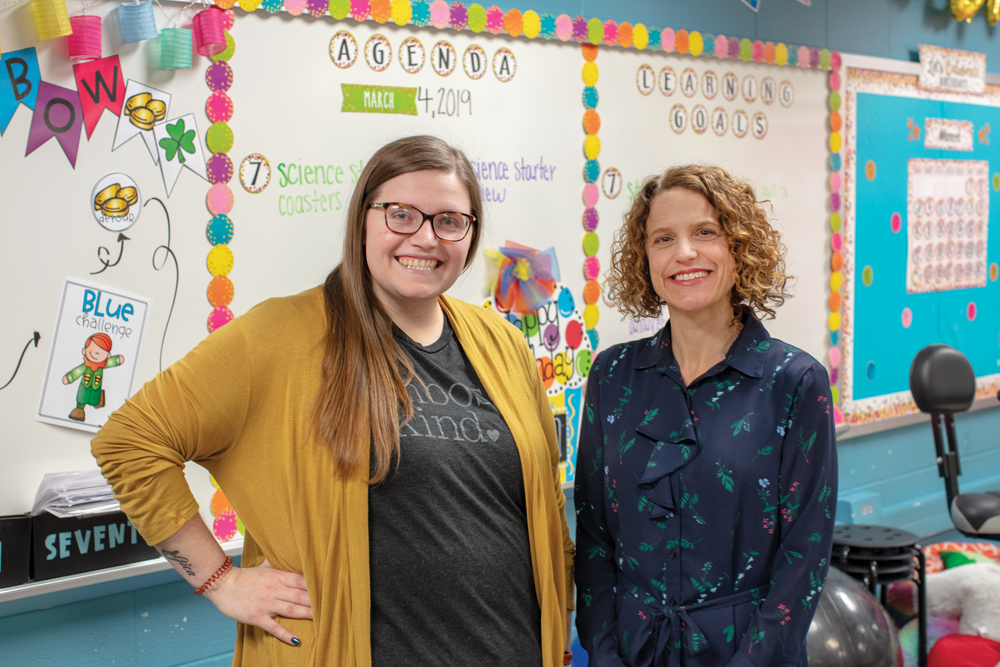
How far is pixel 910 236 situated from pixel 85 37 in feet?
9.91

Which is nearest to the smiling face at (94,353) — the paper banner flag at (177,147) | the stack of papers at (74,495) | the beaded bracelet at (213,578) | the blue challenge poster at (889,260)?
the stack of papers at (74,495)

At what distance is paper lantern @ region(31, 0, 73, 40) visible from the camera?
159 centimetres

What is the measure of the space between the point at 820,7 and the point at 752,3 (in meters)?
0.37

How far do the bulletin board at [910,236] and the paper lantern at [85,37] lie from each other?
2.51m

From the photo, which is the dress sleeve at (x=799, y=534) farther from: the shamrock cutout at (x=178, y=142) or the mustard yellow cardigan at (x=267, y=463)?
the shamrock cutout at (x=178, y=142)

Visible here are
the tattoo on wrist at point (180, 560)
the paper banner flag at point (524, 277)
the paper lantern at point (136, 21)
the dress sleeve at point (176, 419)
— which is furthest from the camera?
the paper banner flag at point (524, 277)

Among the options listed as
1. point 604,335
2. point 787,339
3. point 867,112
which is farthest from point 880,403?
point 604,335

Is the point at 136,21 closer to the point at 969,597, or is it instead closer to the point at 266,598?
the point at 266,598

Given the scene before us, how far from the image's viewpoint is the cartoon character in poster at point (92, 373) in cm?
172

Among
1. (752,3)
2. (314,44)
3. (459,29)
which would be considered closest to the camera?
(314,44)

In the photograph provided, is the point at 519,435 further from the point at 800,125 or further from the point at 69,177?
the point at 800,125

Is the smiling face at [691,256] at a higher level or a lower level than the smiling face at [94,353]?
higher

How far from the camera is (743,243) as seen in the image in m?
1.31

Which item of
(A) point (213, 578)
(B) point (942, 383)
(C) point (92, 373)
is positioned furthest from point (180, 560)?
(B) point (942, 383)
